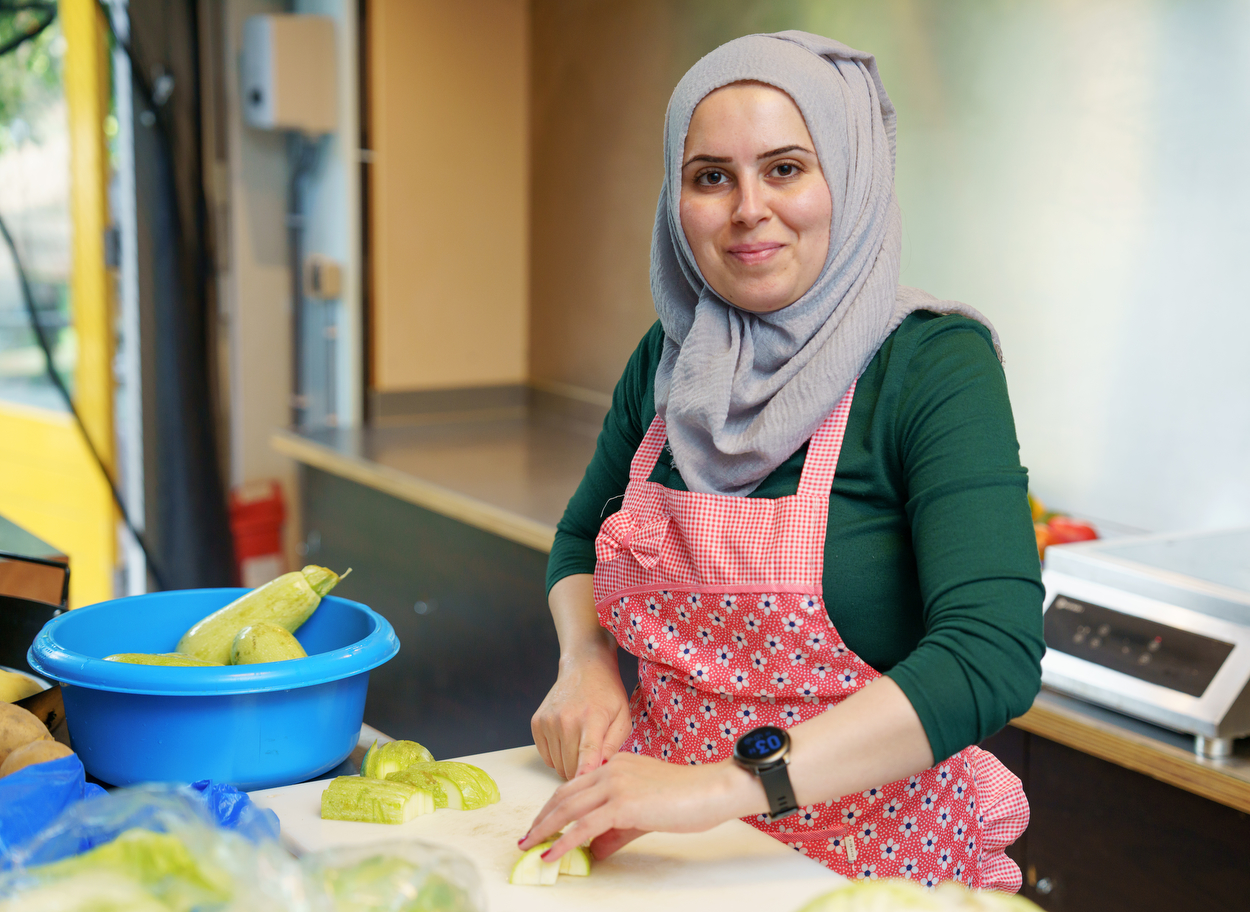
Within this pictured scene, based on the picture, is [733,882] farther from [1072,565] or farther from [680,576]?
[1072,565]

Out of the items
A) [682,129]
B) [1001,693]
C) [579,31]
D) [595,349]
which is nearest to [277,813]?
[1001,693]

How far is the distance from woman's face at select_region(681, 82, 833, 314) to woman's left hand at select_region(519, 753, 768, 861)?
0.48 m

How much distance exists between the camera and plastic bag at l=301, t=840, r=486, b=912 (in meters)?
0.63

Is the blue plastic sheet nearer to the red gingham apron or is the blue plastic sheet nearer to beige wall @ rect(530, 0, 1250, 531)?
the red gingham apron

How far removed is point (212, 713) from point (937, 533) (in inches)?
23.7

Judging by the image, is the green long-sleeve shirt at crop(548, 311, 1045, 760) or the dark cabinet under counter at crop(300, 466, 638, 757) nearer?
the green long-sleeve shirt at crop(548, 311, 1045, 760)

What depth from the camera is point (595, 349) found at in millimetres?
3090

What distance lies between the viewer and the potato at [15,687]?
1.05m

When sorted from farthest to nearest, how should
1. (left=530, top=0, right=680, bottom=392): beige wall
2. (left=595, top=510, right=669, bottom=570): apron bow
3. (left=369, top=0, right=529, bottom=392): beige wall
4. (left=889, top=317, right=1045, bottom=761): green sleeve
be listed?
(left=369, top=0, right=529, bottom=392): beige wall, (left=530, top=0, right=680, bottom=392): beige wall, (left=595, top=510, right=669, bottom=570): apron bow, (left=889, top=317, right=1045, bottom=761): green sleeve

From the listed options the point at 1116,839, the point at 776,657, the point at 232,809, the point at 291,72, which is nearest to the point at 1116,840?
the point at 1116,839

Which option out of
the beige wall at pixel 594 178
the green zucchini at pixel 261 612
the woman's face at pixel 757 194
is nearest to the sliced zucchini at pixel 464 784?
the green zucchini at pixel 261 612

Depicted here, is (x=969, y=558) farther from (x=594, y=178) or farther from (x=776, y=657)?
(x=594, y=178)

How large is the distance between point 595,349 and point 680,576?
2005 millimetres

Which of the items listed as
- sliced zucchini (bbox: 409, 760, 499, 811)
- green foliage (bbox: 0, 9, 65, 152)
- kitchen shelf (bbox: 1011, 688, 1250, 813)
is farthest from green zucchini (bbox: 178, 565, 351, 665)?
green foliage (bbox: 0, 9, 65, 152)
